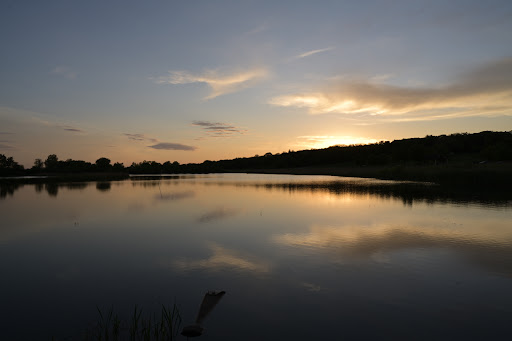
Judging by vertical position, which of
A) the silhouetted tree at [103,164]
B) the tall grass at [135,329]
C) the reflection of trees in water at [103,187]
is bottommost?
the tall grass at [135,329]

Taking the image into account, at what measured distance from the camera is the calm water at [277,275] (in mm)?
8156

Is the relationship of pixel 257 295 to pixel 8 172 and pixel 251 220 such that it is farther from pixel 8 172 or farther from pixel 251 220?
pixel 8 172

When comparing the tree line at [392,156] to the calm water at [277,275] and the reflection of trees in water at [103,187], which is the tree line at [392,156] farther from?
the calm water at [277,275]

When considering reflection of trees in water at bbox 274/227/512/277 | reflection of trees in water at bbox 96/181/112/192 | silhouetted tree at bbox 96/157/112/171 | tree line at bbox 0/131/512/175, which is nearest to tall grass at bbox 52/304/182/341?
reflection of trees in water at bbox 274/227/512/277

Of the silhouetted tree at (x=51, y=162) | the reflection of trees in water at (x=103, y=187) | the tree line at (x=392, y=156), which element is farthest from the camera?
the silhouetted tree at (x=51, y=162)

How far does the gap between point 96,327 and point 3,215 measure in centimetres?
2535

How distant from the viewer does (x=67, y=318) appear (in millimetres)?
8594

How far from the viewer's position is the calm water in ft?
26.8

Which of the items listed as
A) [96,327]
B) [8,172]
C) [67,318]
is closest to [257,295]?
[96,327]

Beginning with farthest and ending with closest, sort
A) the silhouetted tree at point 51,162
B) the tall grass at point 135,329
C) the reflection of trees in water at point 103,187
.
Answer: the silhouetted tree at point 51,162 → the reflection of trees in water at point 103,187 → the tall grass at point 135,329

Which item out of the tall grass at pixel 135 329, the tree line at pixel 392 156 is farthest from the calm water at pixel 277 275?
the tree line at pixel 392 156

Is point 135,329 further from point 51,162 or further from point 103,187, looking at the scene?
point 51,162

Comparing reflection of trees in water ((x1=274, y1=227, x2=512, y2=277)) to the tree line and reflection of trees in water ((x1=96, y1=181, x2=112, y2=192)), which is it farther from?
the tree line

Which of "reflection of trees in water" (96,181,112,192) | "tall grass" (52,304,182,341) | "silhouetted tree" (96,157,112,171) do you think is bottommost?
"tall grass" (52,304,182,341)
